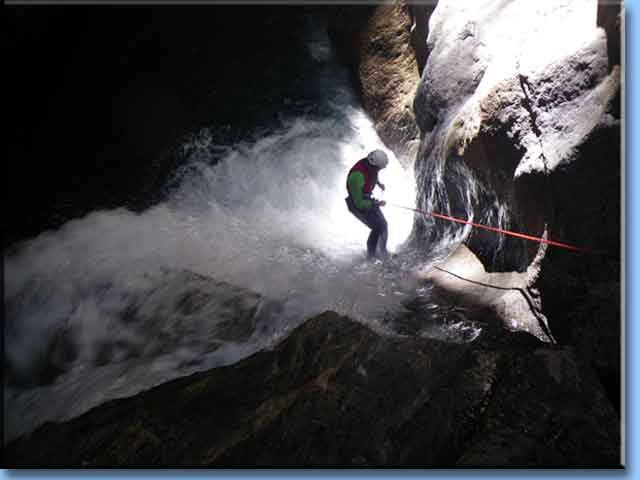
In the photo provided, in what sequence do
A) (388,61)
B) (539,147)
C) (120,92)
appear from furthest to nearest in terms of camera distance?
(120,92), (388,61), (539,147)

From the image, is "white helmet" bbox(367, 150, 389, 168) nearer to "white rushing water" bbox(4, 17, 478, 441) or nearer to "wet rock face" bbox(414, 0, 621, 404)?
"wet rock face" bbox(414, 0, 621, 404)

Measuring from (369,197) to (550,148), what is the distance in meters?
2.47

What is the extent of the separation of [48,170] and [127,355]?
162 inches

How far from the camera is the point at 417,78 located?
21.2 feet

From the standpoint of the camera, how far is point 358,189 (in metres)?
4.91

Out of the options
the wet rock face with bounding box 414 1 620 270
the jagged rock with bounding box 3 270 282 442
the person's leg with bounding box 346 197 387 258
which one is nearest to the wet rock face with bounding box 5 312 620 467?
the jagged rock with bounding box 3 270 282 442

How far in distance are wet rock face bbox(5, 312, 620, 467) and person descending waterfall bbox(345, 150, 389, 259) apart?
9.00ft

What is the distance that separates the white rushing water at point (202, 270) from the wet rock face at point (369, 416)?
0.65m

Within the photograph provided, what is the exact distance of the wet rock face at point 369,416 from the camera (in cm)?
174

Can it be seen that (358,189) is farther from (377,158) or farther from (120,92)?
(120,92)

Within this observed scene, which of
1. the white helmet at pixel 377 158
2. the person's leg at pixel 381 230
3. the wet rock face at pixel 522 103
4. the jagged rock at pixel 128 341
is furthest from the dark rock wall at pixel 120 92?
the person's leg at pixel 381 230

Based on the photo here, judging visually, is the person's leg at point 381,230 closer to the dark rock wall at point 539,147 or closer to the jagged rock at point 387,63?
the dark rock wall at point 539,147

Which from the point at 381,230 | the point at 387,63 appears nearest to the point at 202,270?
the point at 381,230

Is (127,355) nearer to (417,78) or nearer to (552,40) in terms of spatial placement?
(552,40)
